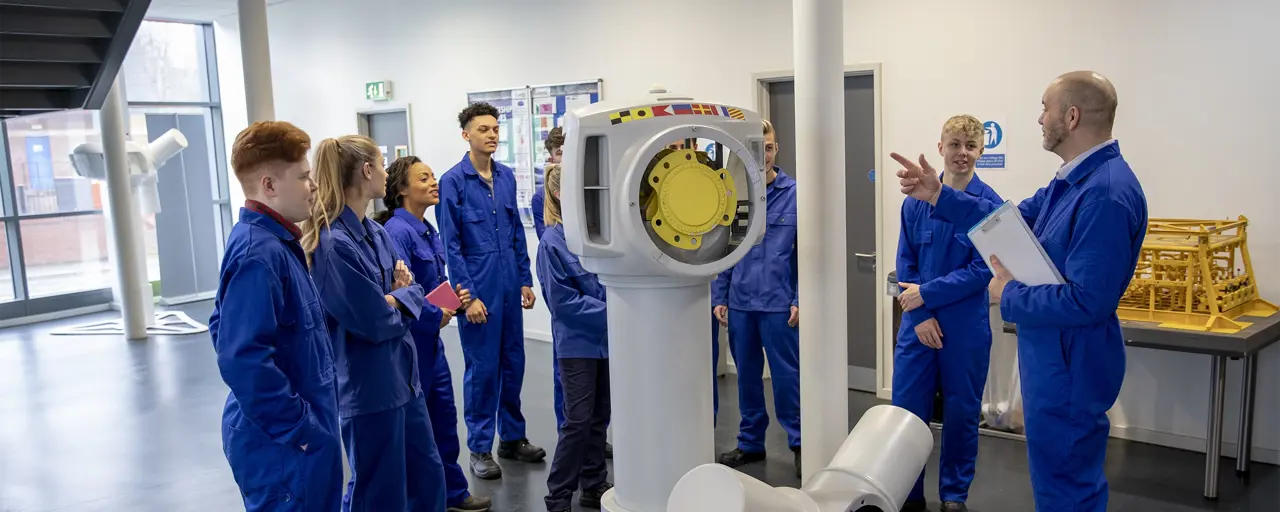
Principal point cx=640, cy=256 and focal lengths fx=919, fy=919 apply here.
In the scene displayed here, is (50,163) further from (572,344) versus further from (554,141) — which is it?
(572,344)

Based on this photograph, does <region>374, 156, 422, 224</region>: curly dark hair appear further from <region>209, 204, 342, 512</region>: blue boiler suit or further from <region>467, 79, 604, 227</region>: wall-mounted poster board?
<region>467, 79, 604, 227</region>: wall-mounted poster board

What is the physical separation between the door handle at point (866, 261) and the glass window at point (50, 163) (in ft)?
22.9

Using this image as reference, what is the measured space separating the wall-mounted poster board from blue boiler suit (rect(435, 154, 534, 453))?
→ 2.13m

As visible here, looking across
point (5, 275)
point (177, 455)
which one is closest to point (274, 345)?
point (177, 455)

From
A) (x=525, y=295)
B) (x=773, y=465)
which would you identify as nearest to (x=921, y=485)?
(x=773, y=465)

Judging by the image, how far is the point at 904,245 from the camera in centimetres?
347

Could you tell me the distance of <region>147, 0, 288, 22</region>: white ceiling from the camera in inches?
325

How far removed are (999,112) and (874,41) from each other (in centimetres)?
75

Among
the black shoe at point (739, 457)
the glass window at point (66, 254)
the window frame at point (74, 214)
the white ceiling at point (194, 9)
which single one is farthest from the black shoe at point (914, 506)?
the glass window at point (66, 254)

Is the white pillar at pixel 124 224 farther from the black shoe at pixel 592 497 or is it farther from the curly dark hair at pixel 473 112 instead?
the black shoe at pixel 592 497

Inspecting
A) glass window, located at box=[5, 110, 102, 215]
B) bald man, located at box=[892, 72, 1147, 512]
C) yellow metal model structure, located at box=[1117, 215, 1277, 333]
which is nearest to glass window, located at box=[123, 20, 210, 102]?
glass window, located at box=[5, 110, 102, 215]

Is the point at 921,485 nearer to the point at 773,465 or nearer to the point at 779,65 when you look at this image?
the point at 773,465

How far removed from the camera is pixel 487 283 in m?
4.15

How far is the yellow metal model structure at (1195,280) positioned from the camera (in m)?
3.49
